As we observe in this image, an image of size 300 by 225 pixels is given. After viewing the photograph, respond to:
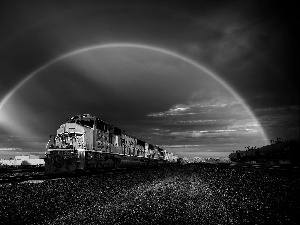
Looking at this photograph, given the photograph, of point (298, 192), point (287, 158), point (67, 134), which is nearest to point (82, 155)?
point (67, 134)

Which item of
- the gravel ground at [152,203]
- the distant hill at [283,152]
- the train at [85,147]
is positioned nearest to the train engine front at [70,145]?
the train at [85,147]

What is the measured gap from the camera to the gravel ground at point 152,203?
6.39m

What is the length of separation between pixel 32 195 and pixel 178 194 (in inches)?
190

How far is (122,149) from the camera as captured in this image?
26938 mm

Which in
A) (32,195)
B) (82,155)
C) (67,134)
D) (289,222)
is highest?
(67,134)

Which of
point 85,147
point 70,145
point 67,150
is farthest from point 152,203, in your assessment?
point 70,145

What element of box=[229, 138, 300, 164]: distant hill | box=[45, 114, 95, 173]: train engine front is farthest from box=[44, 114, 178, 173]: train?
box=[229, 138, 300, 164]: distant hill

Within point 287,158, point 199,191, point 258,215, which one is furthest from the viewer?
point 287,158

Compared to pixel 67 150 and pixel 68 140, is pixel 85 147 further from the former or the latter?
pixel 68 140

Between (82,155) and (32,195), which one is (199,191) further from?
(82,155)

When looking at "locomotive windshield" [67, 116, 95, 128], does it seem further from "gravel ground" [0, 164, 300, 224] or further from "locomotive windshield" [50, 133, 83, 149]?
"gravel ground" [0, 164, 300, 224]

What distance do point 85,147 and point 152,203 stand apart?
12.7 m

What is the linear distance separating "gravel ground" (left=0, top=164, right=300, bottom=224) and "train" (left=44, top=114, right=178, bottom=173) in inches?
325

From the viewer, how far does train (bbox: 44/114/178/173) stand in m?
18.3
